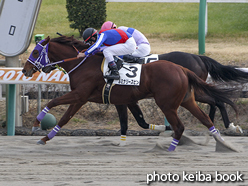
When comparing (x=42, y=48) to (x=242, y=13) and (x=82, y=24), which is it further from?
(x=242, y=13)

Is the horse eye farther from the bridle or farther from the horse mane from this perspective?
the horse mane

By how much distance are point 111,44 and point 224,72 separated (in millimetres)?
2035

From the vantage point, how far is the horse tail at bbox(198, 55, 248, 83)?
21.0 ft

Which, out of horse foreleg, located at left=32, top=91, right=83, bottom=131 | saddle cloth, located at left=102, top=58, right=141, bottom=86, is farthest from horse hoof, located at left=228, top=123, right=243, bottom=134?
horse foreleg, located at left=32, top=91, right=83, bottom=131

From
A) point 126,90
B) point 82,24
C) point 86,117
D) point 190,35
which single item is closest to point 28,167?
point 126,90

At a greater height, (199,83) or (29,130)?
(199,83)

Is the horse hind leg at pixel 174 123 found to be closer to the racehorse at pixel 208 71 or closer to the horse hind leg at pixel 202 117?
the horse hind leg at pixel 202 117

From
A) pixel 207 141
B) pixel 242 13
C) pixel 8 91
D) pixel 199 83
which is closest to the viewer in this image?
pixel 199 83

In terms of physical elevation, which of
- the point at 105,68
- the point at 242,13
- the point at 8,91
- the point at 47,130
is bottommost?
the point at 47,130

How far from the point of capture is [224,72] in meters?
6.54

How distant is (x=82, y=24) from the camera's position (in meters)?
14.9

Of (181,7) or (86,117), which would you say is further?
(181,7)

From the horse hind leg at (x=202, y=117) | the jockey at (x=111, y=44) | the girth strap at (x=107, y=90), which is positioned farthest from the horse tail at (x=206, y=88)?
the girth strap at (x=107, y=90)

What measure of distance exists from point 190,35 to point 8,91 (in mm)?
10929
